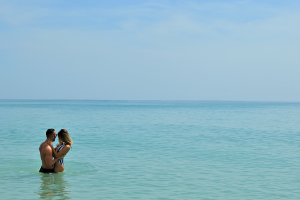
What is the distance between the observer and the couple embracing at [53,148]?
1096cm

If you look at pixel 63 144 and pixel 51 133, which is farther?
pixel 63 144

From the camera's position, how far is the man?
35.8 ft

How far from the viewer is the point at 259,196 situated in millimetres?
9656

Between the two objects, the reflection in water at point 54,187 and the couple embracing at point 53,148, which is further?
the couple embracing at point 53,148

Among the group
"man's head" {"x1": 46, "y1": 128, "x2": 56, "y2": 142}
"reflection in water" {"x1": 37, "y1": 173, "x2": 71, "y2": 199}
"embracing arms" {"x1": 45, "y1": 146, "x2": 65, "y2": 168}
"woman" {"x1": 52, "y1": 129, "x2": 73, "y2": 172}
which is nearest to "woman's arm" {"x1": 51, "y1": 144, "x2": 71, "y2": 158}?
"woman" {"x1": 52, "y1": 129, "x2": 73, "y2": 172}

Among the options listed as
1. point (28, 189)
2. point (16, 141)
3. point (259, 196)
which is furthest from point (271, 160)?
point (16, 141)

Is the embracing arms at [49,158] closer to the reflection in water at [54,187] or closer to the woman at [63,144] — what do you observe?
the woman at [63,144]

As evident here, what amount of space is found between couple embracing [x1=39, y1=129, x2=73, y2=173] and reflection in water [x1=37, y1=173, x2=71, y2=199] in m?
0.39

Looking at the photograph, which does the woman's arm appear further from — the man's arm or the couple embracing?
the man's arm

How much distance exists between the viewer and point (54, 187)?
33.6ft

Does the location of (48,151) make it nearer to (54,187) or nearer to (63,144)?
(63,144)

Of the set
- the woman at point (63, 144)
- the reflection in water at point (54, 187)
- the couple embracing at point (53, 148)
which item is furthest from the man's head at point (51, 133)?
the reflection in water at point (54, 187)

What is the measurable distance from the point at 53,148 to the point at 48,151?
204 mm

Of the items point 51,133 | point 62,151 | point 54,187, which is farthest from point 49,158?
point 54,187
